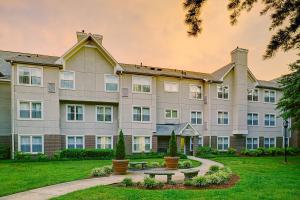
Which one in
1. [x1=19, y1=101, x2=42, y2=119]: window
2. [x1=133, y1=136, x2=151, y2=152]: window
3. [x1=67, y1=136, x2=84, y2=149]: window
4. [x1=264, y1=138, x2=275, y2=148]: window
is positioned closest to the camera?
[x1=19, y1=101, x2=42, y2=119]: window

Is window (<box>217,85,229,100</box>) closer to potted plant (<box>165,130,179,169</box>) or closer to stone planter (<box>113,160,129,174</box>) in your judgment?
potted plant (<box>165,130,179,169</box>)

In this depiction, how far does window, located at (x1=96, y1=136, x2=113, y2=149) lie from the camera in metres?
27.8

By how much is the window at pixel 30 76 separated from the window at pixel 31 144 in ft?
16.9

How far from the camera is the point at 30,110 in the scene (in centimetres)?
2477

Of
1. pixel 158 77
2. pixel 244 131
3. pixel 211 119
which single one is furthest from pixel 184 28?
pixel 244 131

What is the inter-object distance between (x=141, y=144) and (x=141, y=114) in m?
3.36

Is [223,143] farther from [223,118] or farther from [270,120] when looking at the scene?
[270,120]

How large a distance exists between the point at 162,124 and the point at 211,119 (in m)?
6.57

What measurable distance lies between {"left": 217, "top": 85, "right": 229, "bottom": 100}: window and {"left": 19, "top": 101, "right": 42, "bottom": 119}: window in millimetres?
21438

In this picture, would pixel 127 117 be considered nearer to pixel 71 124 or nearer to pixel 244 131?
pixel 71 124

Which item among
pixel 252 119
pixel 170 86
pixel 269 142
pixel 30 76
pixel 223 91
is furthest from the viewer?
pixel 269 142

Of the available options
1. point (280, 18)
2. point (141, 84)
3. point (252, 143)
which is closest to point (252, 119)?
point (252, 143)

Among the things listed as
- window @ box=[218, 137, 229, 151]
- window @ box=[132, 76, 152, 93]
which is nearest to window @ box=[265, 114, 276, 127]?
window @ box=[218, 137, 229, 151]

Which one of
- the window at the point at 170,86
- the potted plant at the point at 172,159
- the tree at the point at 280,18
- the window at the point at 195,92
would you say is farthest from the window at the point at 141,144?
the tree at the point at 280,18
